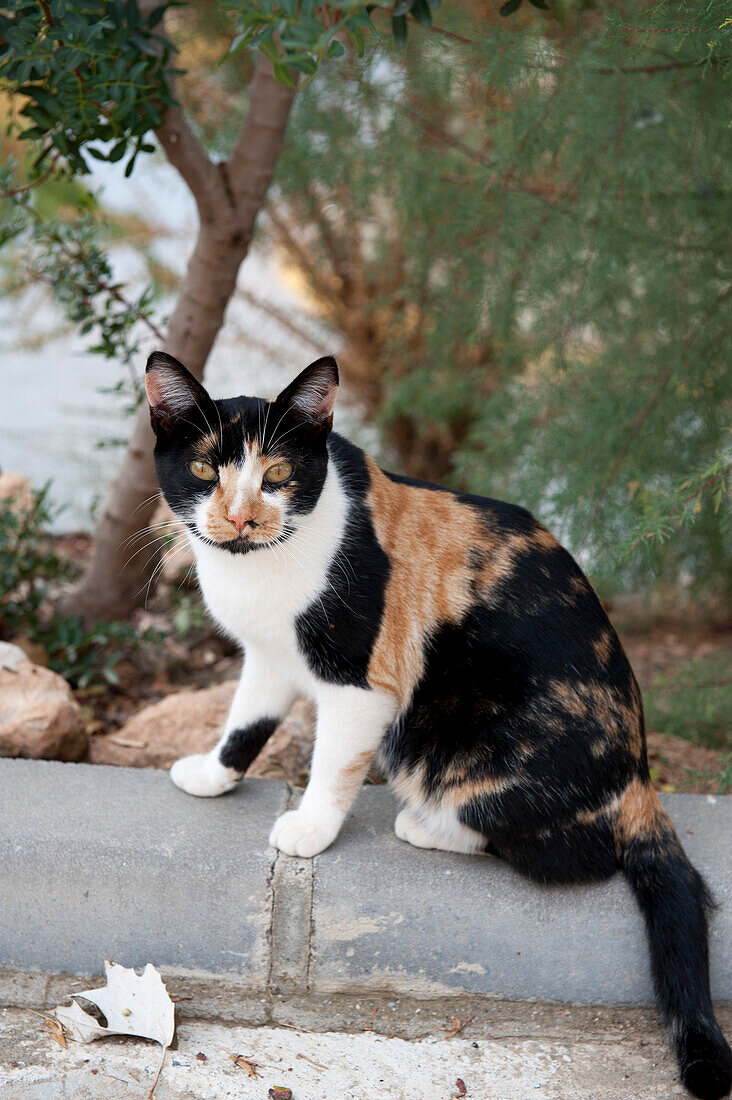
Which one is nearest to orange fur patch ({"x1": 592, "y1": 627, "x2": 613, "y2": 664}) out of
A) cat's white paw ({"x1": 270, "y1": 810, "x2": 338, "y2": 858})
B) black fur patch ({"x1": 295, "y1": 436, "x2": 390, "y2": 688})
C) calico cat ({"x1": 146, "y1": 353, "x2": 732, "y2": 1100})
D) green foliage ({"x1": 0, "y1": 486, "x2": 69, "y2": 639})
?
calico cat ({"x1": 146, "y1": 353, "x2": 732, "y2": 1100})

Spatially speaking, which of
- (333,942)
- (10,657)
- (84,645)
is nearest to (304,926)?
(333,942)

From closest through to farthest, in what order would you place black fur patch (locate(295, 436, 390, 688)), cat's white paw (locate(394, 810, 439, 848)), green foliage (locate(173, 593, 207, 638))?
black fur patch (locate(295, 436, 390, 688)) < cat's white paw (locate(394, 810, 439, 848)) < green foliage (locate(173, 593, 207, 638))

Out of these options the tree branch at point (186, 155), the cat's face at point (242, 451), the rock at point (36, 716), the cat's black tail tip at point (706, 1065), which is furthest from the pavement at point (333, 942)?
the tree branch at point (186, 155)

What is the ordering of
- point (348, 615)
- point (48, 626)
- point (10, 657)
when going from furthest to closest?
point (48, 626) → point (10, 657) → point (348, 615)

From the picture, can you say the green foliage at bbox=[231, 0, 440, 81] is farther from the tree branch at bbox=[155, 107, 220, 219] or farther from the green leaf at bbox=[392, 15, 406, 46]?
the tree branch at bbox=[155, 107, 220, 219]

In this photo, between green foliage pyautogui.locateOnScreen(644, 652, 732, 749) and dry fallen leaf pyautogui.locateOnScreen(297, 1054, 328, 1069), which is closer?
dry fallen leaf pyautogui.locateOnScreen(297, 1054, 328, 1069)

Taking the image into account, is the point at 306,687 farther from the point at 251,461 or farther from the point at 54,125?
the point at 54,125

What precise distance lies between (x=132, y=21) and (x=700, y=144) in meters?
1.57

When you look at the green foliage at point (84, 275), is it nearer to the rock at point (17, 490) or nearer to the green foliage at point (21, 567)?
the green foliage at point (21, 567)

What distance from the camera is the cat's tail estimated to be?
1.38m

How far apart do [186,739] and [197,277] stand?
1.20 metres

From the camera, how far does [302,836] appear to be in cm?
164

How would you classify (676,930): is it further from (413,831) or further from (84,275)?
(84,275)

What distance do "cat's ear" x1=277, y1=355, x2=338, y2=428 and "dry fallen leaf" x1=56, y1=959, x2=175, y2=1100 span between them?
951 mm
